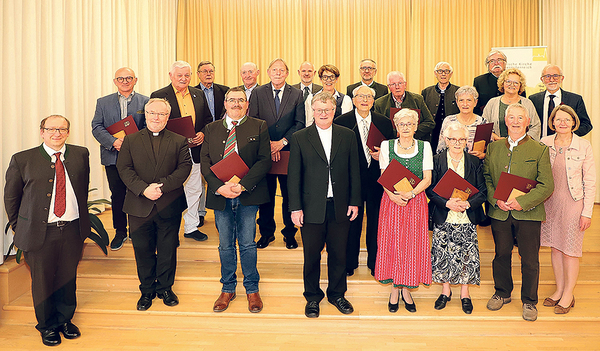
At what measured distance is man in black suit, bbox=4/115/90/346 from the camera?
290 cm

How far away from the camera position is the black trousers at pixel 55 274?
9.73ft

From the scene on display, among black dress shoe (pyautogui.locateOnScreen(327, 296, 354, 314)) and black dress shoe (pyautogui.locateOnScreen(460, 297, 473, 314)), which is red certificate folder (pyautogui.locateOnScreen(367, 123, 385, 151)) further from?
black dress shoe (pyautogui.locateOnScreen(460, 297, 473, 314))

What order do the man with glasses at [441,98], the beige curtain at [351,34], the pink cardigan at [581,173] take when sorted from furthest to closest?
1. the beige curtain at [351,34]
2. the man with glasses at [441,98]
3. the pink cardigan at [581,173]

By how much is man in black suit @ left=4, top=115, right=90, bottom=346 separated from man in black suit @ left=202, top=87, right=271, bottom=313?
2.93 feet

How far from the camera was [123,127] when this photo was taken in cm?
355

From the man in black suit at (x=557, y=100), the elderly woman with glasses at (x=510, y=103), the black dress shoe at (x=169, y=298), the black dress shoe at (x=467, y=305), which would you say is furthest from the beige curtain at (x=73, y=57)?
the man in black suit at (x=557, y=100)

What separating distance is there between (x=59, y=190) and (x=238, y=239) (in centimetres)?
125

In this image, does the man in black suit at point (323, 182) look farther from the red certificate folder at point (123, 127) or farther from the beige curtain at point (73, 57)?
the beige curtain at point (73, 57)

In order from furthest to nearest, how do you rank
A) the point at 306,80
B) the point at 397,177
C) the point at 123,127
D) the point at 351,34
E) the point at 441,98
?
the point at 351,34, the point at 441,98, the point at 306,80, the point at 123,127, the point at 397,177

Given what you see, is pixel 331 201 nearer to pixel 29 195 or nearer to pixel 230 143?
pixel 230 143

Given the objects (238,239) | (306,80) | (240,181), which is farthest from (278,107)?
(238,239)

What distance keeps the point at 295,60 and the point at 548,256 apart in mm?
4988

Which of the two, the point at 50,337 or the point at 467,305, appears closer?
the point at 50,337

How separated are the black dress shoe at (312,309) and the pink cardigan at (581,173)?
1990mm
